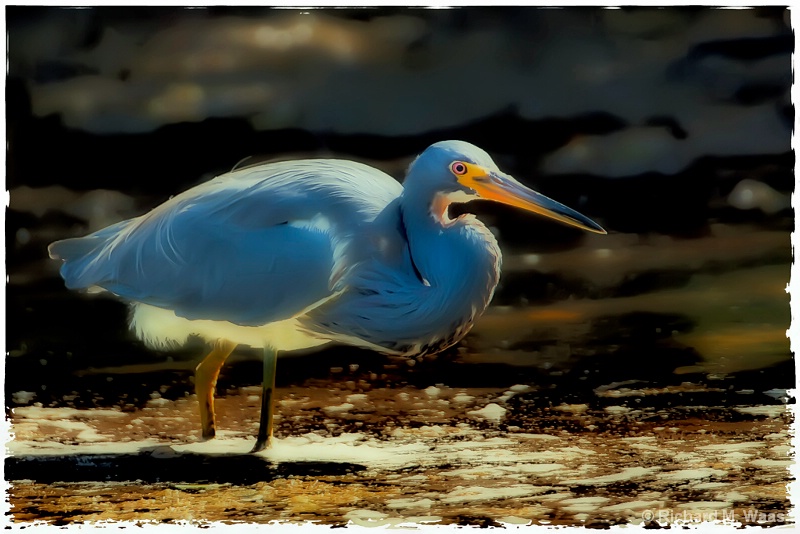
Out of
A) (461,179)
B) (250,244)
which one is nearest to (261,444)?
(250,244)

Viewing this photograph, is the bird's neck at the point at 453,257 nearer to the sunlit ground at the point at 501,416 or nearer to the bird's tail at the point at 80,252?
the sunlit ground at the point at 501,416

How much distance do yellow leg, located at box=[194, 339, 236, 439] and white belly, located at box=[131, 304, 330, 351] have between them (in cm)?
6

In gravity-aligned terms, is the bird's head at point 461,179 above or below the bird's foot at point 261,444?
above

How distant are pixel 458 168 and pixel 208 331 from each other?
0.98m

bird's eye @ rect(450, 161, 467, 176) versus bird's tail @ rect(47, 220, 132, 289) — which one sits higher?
bird's eye @ rect(450, 161, 467, 176)

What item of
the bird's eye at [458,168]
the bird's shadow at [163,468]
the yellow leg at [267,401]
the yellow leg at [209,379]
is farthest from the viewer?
the yellow leg at [209,379]

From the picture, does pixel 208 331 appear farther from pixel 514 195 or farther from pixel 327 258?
pixel 514 195

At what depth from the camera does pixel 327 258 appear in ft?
11.1

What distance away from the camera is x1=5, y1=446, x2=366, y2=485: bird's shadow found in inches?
138

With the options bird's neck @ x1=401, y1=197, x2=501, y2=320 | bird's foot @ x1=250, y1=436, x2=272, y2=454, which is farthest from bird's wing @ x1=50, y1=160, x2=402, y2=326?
bird's foot @ x1=250, y1=436, x2=272, y2=454

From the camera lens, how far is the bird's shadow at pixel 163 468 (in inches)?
138

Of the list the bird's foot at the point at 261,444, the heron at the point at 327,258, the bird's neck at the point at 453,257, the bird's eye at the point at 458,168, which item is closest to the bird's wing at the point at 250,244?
the heron at the point at 327,258

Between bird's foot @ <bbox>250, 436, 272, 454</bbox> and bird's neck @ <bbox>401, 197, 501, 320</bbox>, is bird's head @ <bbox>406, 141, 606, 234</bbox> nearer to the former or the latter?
bird's neck @ <bbox>401, 197, 501, 320</bbox>

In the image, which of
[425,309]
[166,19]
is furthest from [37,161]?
[425,309]
